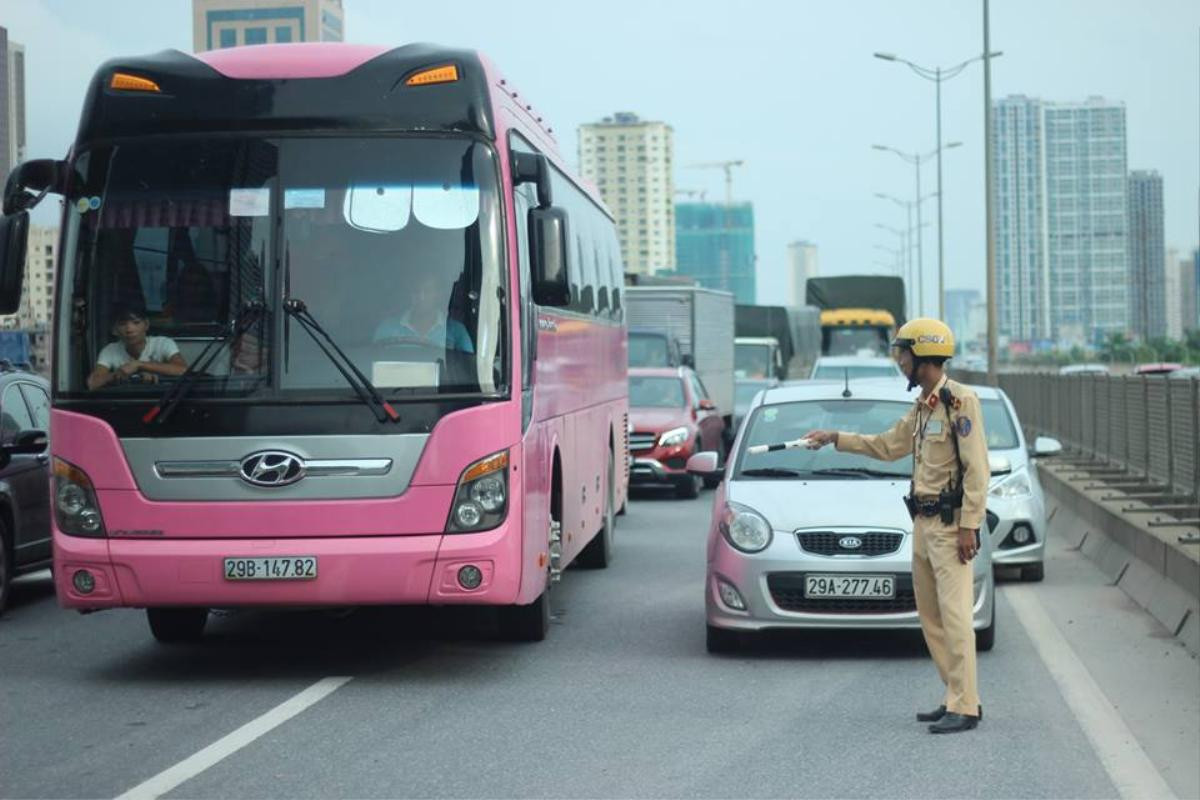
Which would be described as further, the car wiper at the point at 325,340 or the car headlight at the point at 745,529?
the car headlight at the point at 745,529

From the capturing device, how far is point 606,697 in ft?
31.8

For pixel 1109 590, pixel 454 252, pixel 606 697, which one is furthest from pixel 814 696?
pixel 1109 590

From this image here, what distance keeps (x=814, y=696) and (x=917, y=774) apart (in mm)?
2032

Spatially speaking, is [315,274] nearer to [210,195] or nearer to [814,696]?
[210,195]

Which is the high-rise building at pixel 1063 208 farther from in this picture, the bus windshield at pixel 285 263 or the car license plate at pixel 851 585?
the bus windshield at pixel 285 263

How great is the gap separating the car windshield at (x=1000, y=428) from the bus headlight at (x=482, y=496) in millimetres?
6343

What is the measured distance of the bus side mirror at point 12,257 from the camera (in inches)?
384

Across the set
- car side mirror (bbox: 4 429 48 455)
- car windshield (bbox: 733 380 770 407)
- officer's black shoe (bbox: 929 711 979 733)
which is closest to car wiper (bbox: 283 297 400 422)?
officer's black shoe (bbox: 929 711 979 733)

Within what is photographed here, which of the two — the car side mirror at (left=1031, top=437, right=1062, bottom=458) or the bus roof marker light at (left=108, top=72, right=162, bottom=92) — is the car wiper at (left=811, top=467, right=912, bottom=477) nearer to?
the car side mirror at (left=1031, top=437, right=1062, bottom=458)

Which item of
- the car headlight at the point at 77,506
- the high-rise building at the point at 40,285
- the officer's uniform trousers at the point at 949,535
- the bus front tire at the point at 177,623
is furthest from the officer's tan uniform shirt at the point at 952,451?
the bus front tire at the point at 177,623

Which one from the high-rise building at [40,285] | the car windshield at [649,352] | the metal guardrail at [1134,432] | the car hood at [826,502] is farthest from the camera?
the car windshield at [649,352]

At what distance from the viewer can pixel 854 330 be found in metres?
59.3

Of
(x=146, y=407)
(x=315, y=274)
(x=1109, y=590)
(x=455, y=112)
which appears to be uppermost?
(x=455, y=112)

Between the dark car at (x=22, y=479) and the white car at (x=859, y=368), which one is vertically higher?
the white car at (x=859, y=368)
